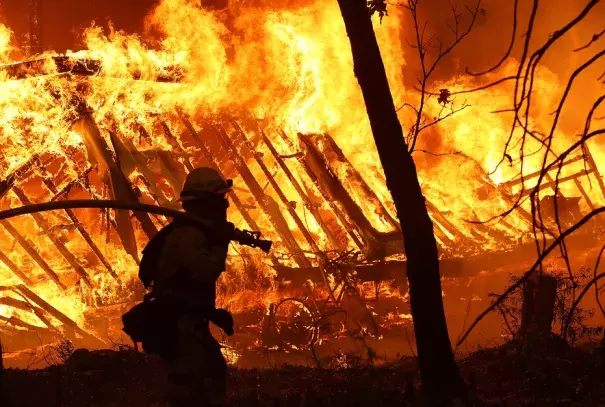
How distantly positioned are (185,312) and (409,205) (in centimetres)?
205

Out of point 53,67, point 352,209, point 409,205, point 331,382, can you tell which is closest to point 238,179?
point 352,209

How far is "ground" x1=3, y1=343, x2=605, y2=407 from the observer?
16.7 feet

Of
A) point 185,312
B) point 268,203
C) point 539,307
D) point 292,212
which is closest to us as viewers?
point 185,312

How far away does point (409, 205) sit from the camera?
4.96m

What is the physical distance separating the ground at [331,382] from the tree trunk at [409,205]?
1.26 feet

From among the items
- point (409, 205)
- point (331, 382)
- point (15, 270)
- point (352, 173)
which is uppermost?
point (352, 173)

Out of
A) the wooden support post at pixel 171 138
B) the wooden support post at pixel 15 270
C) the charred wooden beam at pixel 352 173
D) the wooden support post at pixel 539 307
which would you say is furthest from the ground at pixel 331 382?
the wooden support post at pixel 171 138

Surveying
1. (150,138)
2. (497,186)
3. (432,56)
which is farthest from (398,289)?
(432,56)

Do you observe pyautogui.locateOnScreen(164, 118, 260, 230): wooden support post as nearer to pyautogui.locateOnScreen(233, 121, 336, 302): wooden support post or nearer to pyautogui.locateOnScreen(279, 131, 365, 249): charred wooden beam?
pyautogui.locateOnScreen(233, 121, 336, 302): wooden support post

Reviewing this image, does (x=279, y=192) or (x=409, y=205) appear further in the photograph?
(x=279, y=192)

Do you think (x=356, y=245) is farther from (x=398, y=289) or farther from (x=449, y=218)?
(x=449, y=218)

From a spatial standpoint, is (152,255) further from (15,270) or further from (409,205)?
(15,270)

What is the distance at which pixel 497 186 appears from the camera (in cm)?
1362

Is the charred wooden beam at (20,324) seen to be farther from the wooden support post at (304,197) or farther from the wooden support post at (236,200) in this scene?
the wooden support post at (304,197)
